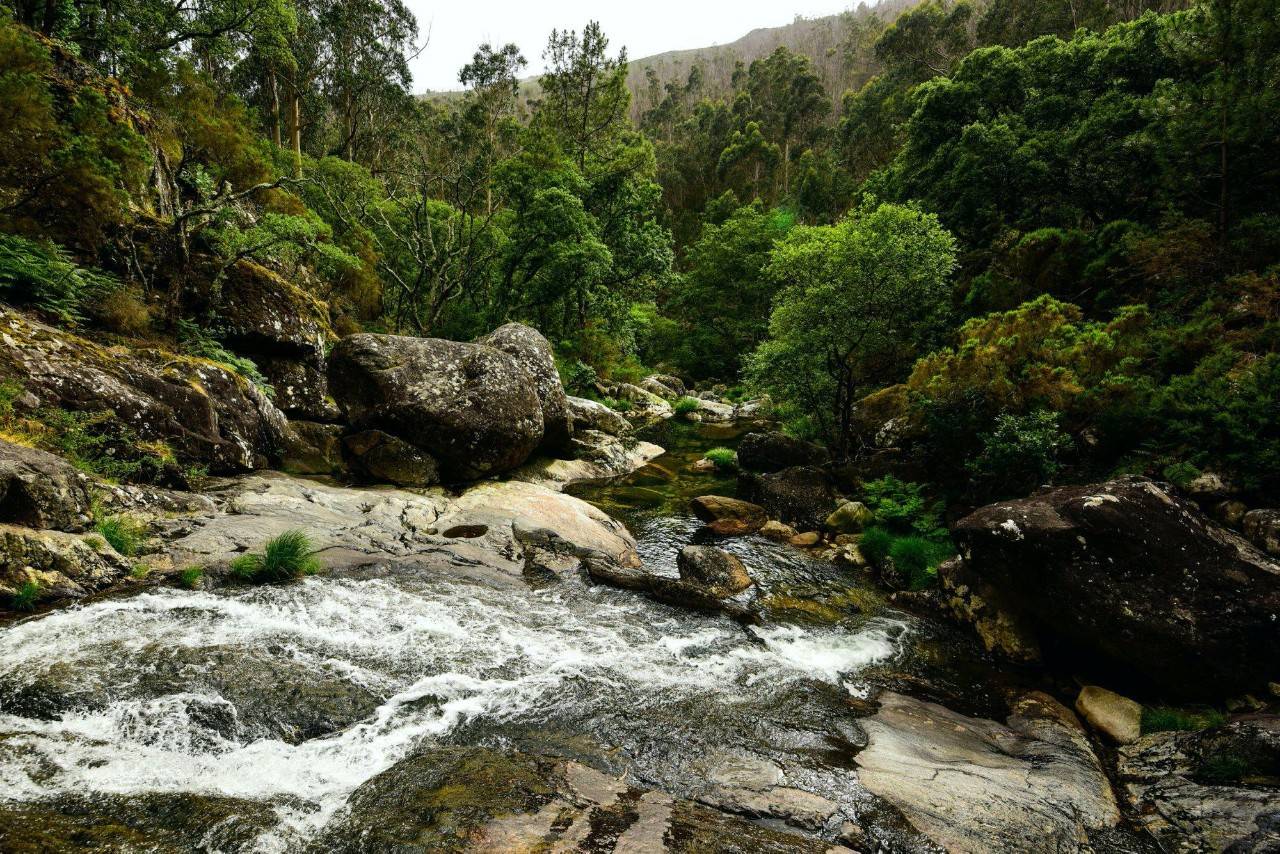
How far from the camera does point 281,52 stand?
666 inches

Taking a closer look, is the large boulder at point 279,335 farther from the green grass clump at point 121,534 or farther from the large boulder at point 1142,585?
the large boulder at point 1142,585

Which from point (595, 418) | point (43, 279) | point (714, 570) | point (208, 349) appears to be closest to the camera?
point (43, 279)

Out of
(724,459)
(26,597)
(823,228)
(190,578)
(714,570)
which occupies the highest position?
(823,228)

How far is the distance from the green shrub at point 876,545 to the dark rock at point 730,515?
267 centimetres

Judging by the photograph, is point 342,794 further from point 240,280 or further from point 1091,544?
point 240,280

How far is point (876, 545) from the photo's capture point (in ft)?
37.5

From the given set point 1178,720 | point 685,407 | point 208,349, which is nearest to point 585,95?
point 685,407

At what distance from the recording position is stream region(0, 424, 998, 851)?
3.57m

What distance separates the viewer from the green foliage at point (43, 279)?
894cm

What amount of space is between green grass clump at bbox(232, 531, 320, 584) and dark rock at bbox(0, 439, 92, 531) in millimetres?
1731

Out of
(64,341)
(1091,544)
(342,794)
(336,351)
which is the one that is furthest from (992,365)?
(64,341)

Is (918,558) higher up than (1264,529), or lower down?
lower down

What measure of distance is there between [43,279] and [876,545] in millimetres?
17265

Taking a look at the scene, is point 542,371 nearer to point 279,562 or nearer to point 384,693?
point 279,562
